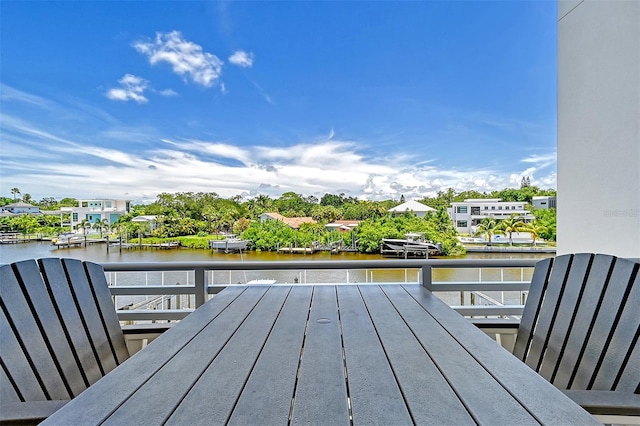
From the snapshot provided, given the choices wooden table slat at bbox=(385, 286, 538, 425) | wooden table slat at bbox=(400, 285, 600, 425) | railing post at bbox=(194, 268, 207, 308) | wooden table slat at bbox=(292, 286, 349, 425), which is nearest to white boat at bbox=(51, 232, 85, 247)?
railing post at bbox=(194, 268, 207, 308)

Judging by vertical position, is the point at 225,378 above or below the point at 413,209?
below

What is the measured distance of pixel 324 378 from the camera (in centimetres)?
90

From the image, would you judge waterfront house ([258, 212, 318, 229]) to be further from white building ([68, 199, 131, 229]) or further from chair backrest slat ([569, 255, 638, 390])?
chair backrest slat ([569, 255, 638, 390])

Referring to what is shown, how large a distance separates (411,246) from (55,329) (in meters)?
3.65

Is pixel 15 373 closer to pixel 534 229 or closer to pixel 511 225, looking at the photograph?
pixel 534 229

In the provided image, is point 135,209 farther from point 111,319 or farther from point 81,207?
point 111,319

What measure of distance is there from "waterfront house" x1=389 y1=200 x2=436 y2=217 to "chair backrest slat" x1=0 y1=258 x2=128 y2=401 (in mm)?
4855

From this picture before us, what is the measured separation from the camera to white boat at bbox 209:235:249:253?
4691 millimetres

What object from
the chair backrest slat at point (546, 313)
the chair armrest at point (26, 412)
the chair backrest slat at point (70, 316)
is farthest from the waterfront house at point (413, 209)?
the chair armrest at point (26, 412)

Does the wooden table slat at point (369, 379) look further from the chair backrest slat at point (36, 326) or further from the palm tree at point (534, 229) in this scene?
the palm tree at point (534, 229)

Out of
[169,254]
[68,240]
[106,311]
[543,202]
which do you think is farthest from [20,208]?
[543,202]

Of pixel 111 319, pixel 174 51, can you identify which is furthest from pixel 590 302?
pixel 174 51

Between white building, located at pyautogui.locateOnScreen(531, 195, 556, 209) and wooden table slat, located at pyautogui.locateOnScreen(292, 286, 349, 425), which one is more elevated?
white building, located at pyautogui.locateOnScreen(531, 195, 556, 209)

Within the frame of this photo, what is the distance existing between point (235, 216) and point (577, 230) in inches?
170
